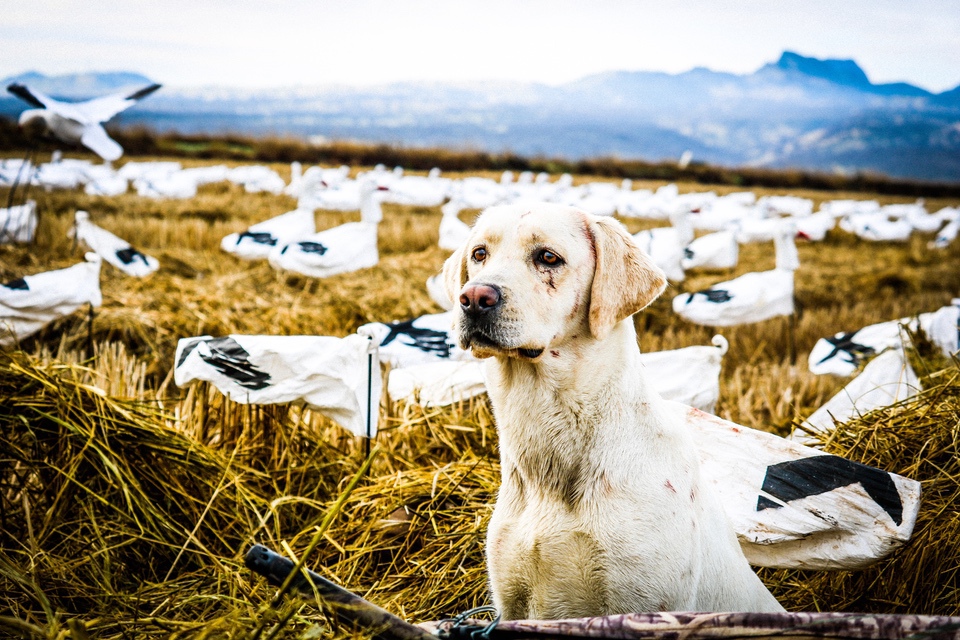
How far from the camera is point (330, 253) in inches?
309

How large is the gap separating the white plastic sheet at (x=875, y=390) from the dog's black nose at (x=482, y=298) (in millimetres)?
2772

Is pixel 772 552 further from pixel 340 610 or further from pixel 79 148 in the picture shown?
pixel 79 148

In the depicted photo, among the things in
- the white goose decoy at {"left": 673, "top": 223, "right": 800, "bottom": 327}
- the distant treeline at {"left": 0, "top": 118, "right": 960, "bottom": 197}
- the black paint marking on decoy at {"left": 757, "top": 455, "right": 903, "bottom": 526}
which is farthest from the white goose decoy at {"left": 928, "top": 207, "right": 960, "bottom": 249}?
the black paint marking on decoy at {"left": 757, "top": 455, "right": 903, "bottom": 526}

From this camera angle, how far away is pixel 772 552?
8.13 ft

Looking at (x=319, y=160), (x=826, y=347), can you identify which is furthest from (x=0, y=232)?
(x=319, y=160)

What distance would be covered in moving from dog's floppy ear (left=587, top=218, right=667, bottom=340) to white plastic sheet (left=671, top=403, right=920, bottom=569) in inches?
18.9

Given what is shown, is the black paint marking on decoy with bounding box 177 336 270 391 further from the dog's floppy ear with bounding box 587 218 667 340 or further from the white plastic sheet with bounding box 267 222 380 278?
the white plastic sheet with bounding box 267 222 380 278

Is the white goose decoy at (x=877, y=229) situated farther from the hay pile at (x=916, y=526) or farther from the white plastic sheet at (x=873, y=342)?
the hay pile at (x=916, y=526)

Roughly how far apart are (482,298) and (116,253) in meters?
7.40

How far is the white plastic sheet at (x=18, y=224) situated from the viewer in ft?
31.0

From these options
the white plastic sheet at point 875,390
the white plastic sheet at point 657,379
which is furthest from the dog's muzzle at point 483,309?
the white plastic sheet at point 875,390

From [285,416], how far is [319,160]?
121 feet

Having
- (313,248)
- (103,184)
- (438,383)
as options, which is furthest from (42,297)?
(103,184)

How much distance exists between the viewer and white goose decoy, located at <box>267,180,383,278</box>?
Answer: 778 cm
